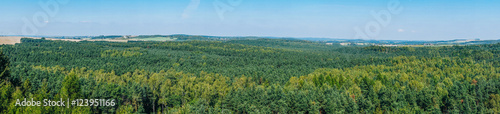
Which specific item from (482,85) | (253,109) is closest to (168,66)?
(253,109)

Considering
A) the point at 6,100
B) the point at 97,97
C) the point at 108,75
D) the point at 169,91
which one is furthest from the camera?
the point at 108,75

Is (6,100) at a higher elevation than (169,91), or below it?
higher

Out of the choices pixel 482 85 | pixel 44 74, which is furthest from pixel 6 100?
pixel 482 85

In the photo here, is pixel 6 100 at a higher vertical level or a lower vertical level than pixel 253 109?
higher

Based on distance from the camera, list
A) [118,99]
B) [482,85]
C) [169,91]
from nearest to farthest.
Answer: [118,99]
[169,91]
[482,85]

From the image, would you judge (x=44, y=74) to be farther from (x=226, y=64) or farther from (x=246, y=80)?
(x=226, y=64)

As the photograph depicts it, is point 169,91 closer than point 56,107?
No

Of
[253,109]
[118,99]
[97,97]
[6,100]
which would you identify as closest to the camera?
[6,100]

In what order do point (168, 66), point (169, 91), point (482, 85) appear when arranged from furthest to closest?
point (168, 66)
point (482, 85)
point (169, 91)

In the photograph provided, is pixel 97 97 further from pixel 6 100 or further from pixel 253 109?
pixel 253 109
